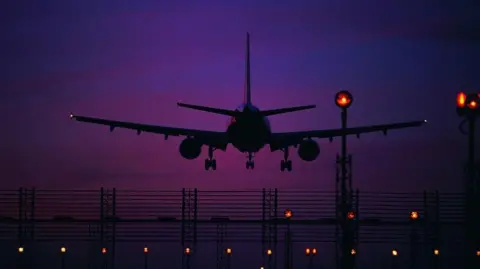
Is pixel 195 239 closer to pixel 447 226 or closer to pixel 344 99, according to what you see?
pixel 447 226

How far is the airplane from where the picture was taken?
192ft

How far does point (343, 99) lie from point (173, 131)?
38740 millimetres

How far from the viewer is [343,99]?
104ft

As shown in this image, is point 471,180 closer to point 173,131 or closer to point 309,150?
point 309,150

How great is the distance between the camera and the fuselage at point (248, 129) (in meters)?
58.7

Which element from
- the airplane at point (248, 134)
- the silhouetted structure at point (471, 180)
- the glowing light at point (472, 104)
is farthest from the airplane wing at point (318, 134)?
the glowing light at point (472, 104)

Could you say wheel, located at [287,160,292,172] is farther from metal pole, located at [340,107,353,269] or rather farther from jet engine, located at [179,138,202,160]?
metal pole, located at [340,107,353,269]

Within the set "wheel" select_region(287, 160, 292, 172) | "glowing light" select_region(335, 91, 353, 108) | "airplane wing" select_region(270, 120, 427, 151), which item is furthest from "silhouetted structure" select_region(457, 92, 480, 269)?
"wheel" select_region(287, 160, 292, 172)

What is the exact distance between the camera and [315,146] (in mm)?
65188

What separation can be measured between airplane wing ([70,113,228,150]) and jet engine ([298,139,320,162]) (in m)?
5.74

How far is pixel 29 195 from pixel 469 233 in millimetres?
34979

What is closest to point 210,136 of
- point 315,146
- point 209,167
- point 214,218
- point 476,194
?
point 209,167

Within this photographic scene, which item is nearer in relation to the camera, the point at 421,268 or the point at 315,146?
the point at 421,268

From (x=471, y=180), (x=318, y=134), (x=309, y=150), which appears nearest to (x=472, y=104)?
(x=471, y=180)
